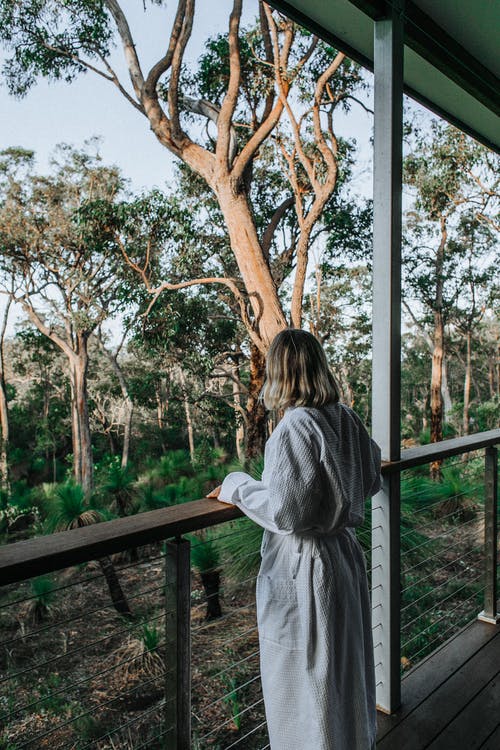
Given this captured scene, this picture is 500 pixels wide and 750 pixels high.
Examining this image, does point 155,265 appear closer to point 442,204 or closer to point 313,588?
point 442,204

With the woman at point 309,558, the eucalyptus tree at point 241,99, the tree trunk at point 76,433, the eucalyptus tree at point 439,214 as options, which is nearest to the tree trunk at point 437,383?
the eucalyptus tree at point 439,214

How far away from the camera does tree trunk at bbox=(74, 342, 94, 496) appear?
13.9 meters

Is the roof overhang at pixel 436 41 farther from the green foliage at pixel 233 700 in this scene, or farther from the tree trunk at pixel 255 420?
the tree trunk at pixel 255 420

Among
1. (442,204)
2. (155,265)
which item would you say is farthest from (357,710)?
(442,204)

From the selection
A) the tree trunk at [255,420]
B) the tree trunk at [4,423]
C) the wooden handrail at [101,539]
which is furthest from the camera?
the tree trunk at [4,423]

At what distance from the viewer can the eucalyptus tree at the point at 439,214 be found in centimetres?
1089

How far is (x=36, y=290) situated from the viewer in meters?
14.0

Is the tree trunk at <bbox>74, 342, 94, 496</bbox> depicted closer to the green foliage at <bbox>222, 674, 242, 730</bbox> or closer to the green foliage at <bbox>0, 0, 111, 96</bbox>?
the green foliage at <bbox>0, 0, 111, 96</bbox>

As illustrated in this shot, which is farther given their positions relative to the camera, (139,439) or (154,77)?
(139,439)

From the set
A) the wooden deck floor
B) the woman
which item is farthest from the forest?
the woman

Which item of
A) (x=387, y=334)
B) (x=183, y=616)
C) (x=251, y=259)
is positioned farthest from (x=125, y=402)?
(x=183, y=616)

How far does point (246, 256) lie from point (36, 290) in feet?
30.6

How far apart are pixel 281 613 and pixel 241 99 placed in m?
10.8

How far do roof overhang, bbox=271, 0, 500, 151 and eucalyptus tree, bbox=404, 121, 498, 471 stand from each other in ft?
28.3
